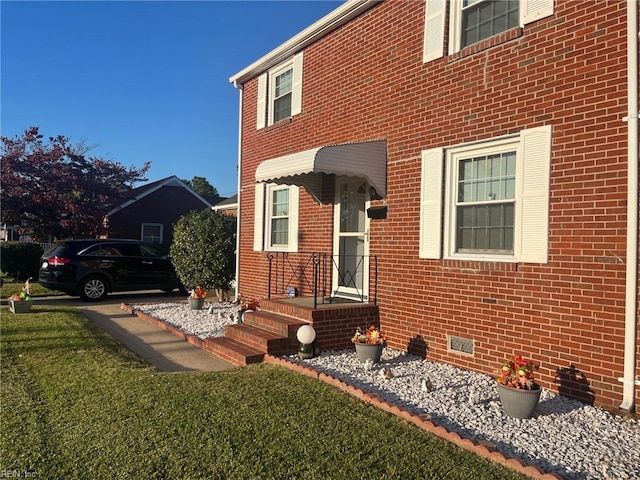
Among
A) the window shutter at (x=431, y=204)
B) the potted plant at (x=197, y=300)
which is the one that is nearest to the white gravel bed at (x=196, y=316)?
the potted plant at (x=197, y=300)

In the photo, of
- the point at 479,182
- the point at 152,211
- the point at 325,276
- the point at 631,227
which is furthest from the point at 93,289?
the point at 152,211

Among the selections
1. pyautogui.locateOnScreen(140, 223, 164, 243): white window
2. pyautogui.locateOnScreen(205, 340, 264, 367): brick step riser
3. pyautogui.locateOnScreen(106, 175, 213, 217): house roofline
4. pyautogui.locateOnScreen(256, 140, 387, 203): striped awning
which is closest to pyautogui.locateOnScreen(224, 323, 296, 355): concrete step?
pyautogui.locateOnScreen(205, 340, 264, 367): brick step riser

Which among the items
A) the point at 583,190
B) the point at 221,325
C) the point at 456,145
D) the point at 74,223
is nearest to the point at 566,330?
the point at 583,190

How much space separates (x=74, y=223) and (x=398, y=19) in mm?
17578

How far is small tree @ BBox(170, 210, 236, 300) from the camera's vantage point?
1046 cm

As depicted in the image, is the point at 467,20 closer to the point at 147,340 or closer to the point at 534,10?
the point at 534,10

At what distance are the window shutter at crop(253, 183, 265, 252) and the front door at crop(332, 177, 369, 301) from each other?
7.75 feet

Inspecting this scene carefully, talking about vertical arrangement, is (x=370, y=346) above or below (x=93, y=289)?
above

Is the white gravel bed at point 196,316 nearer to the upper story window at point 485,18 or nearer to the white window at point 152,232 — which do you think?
the upper story window at point 485,18

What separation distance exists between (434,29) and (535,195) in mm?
2661

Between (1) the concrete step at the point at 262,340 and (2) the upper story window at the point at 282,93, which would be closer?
(1) the concrete step at the point at 262,340

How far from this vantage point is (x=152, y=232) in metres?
24.7

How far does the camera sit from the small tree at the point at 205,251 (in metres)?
10.5

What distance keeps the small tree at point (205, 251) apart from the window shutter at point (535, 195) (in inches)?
278
